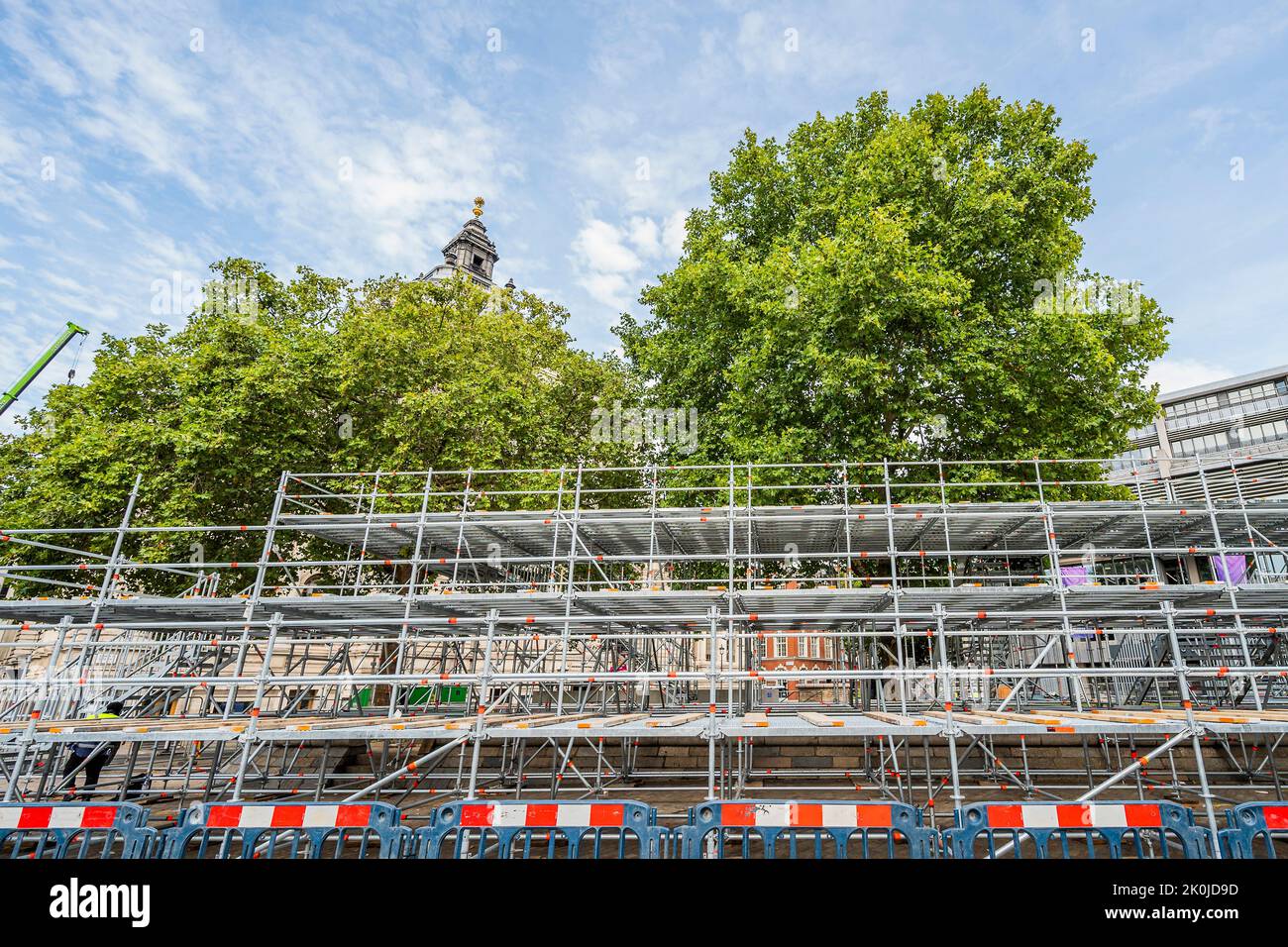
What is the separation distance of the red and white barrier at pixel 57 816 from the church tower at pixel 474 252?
77230 mm

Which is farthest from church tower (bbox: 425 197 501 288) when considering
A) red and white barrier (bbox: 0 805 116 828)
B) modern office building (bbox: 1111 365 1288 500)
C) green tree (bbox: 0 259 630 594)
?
red and white barrier (bbox: 0 805 116 828)

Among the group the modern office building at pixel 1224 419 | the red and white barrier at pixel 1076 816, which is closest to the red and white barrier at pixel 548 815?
the red and white barrier at pixel 1076 816

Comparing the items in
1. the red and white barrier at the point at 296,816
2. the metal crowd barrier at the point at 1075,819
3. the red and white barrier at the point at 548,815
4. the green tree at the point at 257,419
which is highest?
the green tree at the point at 257,419

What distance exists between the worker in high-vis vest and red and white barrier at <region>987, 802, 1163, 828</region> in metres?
10.9

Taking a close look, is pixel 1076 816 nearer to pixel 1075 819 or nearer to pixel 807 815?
pixel 1075 819

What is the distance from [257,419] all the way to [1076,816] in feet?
57.4

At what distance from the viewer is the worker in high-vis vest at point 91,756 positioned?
33.2ft

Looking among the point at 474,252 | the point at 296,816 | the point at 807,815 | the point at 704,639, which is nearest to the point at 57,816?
the point at 296,816

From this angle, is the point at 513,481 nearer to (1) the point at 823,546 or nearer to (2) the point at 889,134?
(1) the point at 823,546

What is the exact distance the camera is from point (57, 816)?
18.0ft

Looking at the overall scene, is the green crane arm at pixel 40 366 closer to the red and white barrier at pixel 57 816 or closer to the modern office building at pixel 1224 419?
the red and white barrier at pixel 57 816

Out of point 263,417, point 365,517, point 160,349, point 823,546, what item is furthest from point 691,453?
point 160,349

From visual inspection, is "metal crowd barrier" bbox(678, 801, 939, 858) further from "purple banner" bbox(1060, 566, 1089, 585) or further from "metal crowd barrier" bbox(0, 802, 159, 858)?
"purple banner" bbox(1060, 566, 1089, 585)
